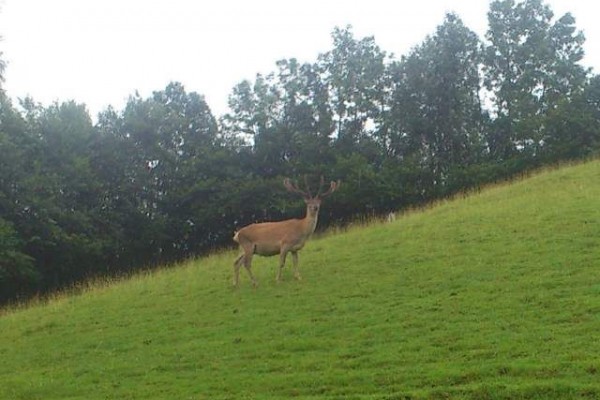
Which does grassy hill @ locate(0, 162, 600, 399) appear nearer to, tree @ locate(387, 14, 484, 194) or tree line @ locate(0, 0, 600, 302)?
tree line @ locate(0, 0, 600, 302)

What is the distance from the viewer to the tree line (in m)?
40.3

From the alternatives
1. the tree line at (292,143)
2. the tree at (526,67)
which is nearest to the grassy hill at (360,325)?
the tree line at (292,143)

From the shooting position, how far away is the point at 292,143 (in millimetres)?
49438

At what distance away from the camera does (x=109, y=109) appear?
49.4 meters

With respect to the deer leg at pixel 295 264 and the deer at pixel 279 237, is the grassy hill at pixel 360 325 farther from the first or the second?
the deer at pixel 279 237

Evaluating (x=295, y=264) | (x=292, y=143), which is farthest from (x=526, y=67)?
(x=295, y=264)

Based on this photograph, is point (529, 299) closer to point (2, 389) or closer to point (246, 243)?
point (246, 243)

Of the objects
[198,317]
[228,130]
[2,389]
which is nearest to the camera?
[2,389]

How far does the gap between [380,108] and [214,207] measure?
47.4ft

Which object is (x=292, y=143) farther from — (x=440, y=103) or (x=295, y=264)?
(x=295, y=264)

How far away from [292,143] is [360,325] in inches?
1431

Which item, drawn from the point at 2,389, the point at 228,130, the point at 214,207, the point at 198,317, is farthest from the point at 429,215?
the point at 228,130

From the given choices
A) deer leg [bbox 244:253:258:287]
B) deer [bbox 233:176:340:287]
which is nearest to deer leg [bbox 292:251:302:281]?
deer [bbox 233:176:340:287]

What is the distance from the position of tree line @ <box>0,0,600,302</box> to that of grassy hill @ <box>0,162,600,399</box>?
17.1 m
